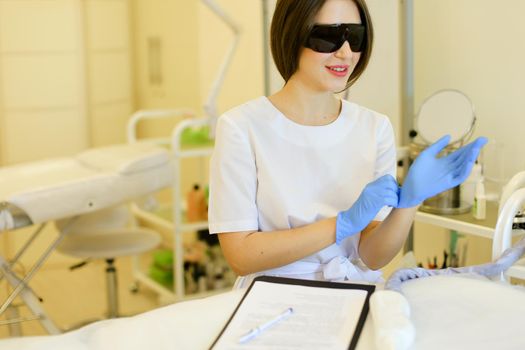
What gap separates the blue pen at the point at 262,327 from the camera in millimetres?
1039

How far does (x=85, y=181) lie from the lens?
7.22 ft

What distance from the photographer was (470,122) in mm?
1951

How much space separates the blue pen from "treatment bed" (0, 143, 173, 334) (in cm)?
117

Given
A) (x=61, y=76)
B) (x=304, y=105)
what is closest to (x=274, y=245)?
(x=304, y=105)

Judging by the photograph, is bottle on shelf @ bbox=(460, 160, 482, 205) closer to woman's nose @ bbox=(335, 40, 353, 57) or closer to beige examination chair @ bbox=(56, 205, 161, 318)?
woman's nose @ bbox=(335, 40, 353, 57)

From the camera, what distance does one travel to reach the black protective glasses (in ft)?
4.66

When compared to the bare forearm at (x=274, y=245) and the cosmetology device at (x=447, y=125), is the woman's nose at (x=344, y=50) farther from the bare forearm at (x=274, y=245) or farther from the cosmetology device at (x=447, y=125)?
the cosmetology device at (x=447, y=125)

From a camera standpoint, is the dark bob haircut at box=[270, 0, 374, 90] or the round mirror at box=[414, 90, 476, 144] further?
the round mirror at box=[414, 90, 476, 144]

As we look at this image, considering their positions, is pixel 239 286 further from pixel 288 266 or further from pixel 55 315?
pixel 55 315

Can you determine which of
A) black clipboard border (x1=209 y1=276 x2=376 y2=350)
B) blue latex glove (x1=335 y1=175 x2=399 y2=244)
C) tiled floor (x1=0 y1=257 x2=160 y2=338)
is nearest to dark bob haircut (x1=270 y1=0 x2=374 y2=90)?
blue latex glove (x1=335 y1=175 x2=399 y2=244)

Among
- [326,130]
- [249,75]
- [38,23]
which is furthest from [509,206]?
[38,23]

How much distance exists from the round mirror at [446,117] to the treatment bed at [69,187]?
33.2 inches

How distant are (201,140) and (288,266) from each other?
5.75ft

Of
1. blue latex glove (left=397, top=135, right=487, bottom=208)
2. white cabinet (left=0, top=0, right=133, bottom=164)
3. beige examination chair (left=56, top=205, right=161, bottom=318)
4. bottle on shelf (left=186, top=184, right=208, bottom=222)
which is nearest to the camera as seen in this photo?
blue latex glove (left=397, top=135, right=487, bottom=208)
